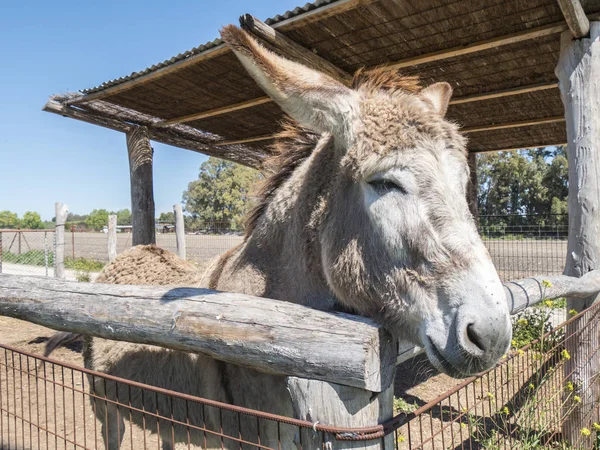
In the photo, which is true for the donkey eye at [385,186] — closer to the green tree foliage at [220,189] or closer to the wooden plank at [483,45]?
the wooden plank at [483,45]

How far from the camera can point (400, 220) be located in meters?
1.68

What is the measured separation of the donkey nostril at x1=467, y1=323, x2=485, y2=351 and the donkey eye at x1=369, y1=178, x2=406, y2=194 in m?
0.60

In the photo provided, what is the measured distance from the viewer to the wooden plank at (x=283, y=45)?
385cm

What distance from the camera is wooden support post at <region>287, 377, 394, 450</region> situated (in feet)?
4.13

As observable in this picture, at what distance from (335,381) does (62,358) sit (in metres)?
Result: 7.15

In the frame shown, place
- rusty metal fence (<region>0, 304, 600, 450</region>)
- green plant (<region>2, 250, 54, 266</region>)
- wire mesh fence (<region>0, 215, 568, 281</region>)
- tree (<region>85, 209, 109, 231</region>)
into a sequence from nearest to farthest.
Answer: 1. rusty metal fence (<region>0, 304, 600, 450</region>)
2. wire mesh fence (<region>0, 215, 568, 281</region>)
3. green plant (<region>2, 250, 54, 266</region>)
4. tree (<region>85, 209, 109, 231</region>)

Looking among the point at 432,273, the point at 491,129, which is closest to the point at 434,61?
the point at 491,129

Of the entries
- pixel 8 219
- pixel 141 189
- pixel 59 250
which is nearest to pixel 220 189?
pixel 59 250

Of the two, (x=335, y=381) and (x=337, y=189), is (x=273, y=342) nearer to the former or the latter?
(x=335, y=381)

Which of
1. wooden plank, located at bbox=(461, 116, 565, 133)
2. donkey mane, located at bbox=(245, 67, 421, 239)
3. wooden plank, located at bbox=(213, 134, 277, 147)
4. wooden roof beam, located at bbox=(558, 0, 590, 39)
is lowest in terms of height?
donkey mane, located at bbox=(245, 67, 421, 239)

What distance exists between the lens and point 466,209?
5.64ft

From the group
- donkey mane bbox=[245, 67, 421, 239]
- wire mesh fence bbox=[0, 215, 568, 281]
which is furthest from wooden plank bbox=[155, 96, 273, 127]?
donkey mane bbox=[245, 67, 421, 239]

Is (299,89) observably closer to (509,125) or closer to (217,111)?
(217,111)

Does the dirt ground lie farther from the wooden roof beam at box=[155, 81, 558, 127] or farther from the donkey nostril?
the donkey nostril
